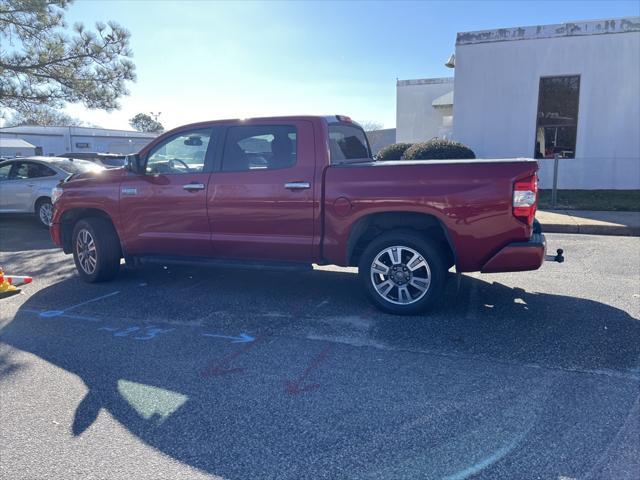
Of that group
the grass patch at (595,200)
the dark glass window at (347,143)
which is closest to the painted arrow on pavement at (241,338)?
the dark glass window at (347,143)

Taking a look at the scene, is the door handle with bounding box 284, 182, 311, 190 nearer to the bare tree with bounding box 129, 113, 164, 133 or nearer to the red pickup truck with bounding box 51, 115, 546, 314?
the red pickup truck with bounding box 51, 115, 546, 314

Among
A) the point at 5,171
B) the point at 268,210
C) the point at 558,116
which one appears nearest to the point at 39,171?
the point at 5,171

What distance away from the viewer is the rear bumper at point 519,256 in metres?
4.79

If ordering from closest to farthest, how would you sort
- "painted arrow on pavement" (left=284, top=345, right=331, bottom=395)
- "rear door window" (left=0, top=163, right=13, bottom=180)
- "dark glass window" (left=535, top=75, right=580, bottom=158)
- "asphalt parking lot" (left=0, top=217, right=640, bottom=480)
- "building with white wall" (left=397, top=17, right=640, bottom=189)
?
"asphalt parking lot" (left=0, top=217, right=640, bottom=480) → "painted arrow on pavement" (left=284, top=345, right=331, bottom=395) → "rear door window" (left=0, top=163, right=13, bottom=180) → "building with white wall" (left=397, top=17, right=640, bottom=189) → "dark glass window" (left=535, top=75, right=580, bottom=158)

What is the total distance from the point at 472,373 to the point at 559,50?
14.4 meters

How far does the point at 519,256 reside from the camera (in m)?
4.81

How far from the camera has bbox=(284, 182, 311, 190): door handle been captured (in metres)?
→ 5.37

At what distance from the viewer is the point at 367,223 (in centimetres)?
530

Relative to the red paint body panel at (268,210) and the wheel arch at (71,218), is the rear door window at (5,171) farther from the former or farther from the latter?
the red paint body panel at (268,210)

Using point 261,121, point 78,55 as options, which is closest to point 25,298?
point 261,121

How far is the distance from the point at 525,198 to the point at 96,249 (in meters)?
5.10

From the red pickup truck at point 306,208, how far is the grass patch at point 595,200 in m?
8.43

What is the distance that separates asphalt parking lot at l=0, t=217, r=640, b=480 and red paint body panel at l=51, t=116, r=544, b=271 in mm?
641

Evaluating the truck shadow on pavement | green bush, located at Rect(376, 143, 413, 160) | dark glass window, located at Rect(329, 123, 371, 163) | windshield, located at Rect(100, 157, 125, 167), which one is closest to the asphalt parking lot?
the truck shadow on pavement
